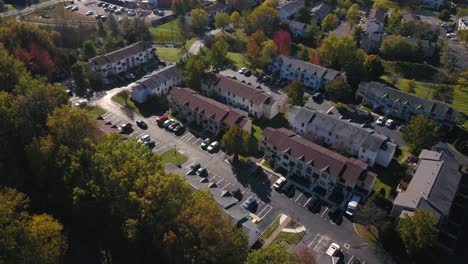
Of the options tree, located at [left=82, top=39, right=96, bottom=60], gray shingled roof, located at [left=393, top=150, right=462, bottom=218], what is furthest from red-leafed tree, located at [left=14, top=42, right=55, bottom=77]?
gray shingled roof, located at [left=393, top=150, right=462, bottom=218]

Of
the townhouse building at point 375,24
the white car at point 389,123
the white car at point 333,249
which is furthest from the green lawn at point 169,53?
the white car at point 333,249

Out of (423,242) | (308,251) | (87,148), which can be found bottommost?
(308,251)

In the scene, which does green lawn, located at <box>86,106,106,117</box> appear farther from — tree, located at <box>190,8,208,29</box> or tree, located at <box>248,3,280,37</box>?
tree, located at <box>248,3,280,37</box>

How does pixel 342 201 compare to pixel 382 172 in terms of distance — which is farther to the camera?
pixel 382 172

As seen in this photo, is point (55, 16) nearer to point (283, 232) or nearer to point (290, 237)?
point (283, 232)

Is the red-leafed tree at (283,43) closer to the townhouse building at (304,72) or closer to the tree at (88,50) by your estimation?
the townhouse building at (304,72)

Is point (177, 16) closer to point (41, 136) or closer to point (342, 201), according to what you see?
point (41, 136)

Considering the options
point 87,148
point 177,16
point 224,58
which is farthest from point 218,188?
point 177,16
